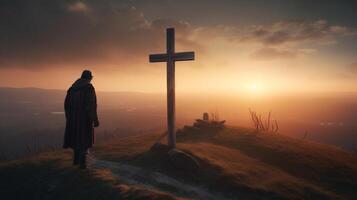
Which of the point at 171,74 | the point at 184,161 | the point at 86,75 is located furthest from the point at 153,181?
the point at 171,74

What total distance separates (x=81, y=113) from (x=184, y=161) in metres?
4.85

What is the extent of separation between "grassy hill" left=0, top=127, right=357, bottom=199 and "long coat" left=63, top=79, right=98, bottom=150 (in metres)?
1.41

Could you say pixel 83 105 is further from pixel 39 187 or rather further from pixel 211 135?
pixel 211 135

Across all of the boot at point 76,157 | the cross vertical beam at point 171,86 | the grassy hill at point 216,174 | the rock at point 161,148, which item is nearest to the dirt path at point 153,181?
the grassy hill at point 216,174

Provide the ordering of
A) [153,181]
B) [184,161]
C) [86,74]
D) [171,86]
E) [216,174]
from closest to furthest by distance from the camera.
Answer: [153,181] → [86,74] → [216,174] → [184,161] → [171,86]

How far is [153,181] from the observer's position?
38.0 feet

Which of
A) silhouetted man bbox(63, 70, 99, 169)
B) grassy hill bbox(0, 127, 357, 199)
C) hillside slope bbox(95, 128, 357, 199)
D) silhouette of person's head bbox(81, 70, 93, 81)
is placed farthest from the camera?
silhouette of person's head bbox(81, 70, 93, 81)

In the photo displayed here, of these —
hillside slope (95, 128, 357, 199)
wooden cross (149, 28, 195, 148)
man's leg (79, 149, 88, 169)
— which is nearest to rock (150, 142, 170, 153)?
wooden cross (149, 28, 195, 148)

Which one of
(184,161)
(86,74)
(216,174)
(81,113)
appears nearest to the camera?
(81,113)

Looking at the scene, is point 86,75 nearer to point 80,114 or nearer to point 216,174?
point 80,114

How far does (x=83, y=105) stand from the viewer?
11.7m

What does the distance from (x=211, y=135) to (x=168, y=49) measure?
338 inches

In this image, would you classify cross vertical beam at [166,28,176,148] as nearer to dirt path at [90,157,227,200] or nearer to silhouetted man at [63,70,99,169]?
dirt path at [90,157,227,200]

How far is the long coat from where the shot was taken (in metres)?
11.6
